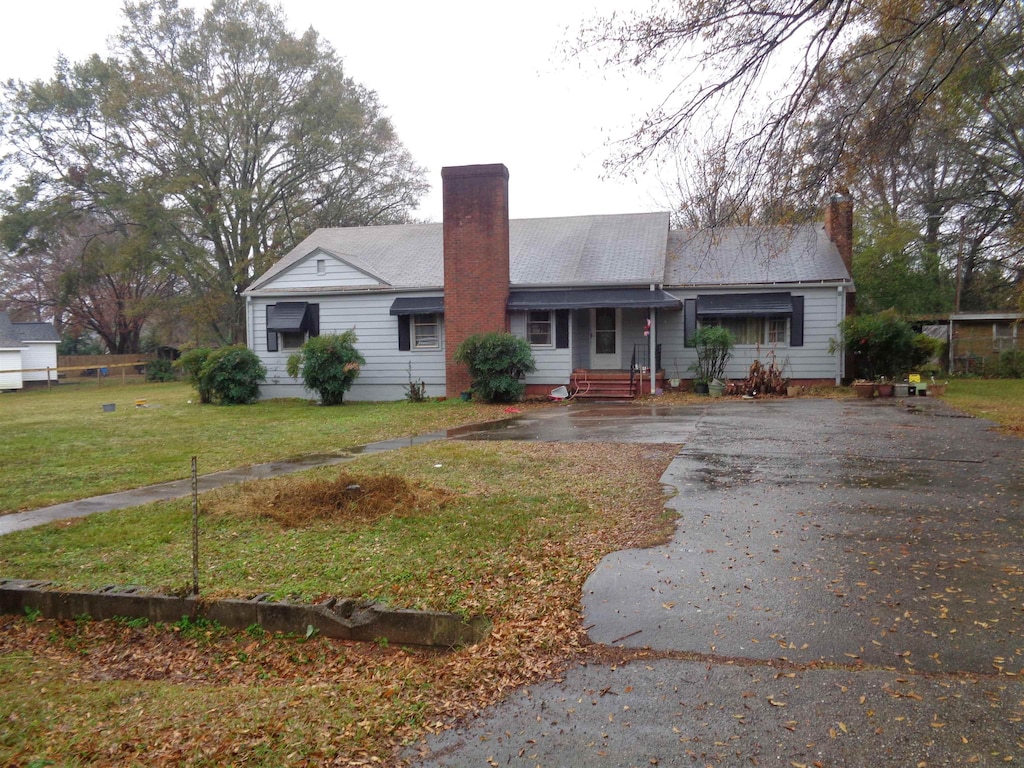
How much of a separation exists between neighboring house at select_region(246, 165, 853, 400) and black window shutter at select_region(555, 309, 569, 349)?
41 mm

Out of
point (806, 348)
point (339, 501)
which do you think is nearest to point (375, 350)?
point (806, 348)

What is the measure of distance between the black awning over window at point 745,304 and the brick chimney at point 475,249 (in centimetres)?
565

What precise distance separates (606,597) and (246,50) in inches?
1411

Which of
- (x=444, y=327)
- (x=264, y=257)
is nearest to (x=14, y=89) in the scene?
(x=264, y=257)

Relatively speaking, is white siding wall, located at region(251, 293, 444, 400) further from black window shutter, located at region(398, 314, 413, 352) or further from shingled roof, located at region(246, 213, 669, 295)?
shingled roof, located at region(246, 213, 669, 295)

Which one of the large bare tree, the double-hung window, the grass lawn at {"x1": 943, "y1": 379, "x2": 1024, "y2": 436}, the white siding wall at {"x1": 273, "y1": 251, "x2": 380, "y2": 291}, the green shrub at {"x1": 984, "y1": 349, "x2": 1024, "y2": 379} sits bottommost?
the grass lawn at {"x1": 943, "y1": 379, "x2": 1024, "y2": 436}

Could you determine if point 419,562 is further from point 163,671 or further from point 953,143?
point 953,143

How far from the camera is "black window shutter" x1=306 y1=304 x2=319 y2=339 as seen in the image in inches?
883

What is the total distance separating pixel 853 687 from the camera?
12.0 ft

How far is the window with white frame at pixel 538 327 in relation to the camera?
68.4ft

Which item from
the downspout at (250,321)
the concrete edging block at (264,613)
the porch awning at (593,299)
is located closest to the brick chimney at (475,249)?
the porch awning at (593,299)

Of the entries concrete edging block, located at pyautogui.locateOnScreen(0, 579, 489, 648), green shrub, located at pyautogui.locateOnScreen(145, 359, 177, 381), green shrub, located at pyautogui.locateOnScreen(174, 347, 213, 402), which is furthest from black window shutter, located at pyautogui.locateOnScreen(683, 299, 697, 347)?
green shrub, located at pyautogui.locateOnScreen(145, 359, 177, 381)

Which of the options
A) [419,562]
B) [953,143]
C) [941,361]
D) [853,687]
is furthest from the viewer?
[941,361]

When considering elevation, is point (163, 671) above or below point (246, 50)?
below
